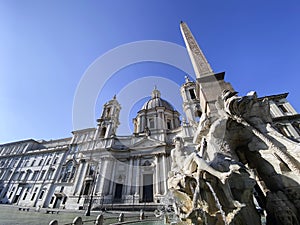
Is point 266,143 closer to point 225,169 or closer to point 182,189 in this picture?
point 225,169

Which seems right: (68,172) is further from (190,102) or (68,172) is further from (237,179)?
Answer: (237,179)

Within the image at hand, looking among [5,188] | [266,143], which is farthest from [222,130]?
[5,188]

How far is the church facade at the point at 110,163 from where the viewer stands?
862 inches

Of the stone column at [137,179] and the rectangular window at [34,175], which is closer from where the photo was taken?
the stone column at [137,179]

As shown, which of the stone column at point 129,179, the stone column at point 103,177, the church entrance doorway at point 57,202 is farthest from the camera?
the church entrance doorway at point 57,202

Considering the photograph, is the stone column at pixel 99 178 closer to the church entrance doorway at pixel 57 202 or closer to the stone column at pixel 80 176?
the stone column at pixel 80 176

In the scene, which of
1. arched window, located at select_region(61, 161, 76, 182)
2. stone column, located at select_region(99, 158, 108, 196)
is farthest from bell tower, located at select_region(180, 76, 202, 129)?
arched window, located at select_region(61, 161, 76, 182)

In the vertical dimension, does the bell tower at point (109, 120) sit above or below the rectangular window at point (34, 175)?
above

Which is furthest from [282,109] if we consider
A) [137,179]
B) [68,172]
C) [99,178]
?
[68,172]

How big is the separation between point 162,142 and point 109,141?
10353mm

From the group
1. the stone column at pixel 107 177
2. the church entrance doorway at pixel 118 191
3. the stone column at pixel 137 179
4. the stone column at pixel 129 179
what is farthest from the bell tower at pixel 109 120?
the church entrance doorway at pixel 118 191

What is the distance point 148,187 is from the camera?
78.8ft

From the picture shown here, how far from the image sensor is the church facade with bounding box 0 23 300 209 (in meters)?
21.9

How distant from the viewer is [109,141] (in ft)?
95.2
